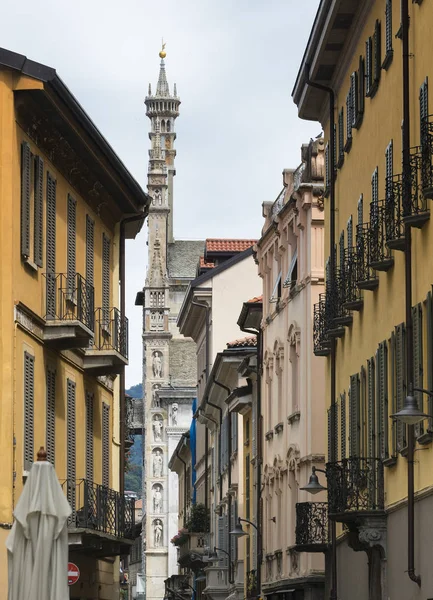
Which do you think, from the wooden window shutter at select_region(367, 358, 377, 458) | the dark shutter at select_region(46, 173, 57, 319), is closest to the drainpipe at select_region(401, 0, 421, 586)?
the wooden window shutter at select_region(367, 358, 377, 458)

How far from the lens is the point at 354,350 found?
3259 cm

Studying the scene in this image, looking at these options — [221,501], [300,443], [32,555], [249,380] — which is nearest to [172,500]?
[221,501]

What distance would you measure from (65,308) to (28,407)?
3188 mm

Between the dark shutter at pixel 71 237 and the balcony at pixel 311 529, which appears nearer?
the dark shutter at pixel 71 237

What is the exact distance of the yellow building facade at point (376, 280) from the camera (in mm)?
24281

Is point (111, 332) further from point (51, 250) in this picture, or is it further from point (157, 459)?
point (157, 459)

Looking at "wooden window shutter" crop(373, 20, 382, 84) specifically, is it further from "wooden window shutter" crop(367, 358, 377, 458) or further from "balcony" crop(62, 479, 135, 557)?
"balcony" crop(62, 479, 135, 557)

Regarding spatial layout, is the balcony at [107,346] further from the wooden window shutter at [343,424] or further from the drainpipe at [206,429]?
the drainpipe at [206,429]

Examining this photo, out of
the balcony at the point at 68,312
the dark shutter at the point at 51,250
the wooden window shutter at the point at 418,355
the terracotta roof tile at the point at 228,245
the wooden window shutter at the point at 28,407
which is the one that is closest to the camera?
the wooden window shutter at the point at 418,355

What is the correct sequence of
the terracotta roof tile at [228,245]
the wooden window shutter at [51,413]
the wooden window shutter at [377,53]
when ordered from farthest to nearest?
the terracotta roof tile at [228,245], the wooden window shutter at [51,413], the wooden window shutter at [377,53]

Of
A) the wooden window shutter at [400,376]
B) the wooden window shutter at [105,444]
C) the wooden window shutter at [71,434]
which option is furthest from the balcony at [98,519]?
the wooden window shutter at [400,376]

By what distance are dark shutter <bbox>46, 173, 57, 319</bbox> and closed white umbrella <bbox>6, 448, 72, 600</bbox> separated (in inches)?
348

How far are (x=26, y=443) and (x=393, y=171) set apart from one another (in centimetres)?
767

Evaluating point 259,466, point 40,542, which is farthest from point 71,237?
point 259,466
